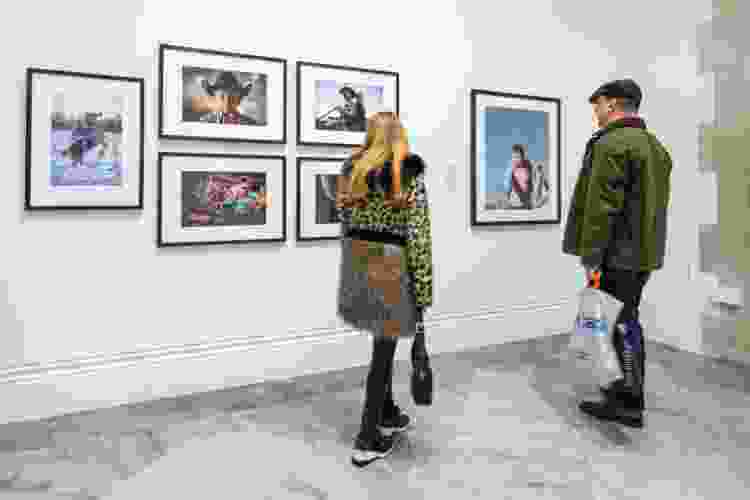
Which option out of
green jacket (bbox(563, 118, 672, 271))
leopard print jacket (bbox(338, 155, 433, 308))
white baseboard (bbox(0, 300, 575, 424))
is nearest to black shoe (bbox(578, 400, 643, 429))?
green jacket (bbox(563, 118, 672, 271))

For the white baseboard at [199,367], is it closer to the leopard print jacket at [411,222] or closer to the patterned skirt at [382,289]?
the patterned skirt at [382,289]

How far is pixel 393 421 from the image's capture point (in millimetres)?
2994

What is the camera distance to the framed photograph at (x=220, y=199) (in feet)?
11.6

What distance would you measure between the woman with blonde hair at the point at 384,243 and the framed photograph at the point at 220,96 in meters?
1.26

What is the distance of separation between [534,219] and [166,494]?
3458mm

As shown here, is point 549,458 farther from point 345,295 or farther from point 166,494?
point 166,494

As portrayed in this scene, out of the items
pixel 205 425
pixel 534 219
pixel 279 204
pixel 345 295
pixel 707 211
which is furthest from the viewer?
pixel 534 219

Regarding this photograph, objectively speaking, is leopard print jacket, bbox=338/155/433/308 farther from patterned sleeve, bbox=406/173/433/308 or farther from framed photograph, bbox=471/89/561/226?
framed photograph, bbox=471/89/561/226

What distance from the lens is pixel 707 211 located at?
457 centimetres

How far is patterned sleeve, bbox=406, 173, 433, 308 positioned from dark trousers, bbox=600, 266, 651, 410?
3.73 ft

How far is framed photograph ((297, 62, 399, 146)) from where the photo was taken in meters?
3.91

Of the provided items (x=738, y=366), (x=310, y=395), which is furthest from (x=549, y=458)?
(x=738, y=366)

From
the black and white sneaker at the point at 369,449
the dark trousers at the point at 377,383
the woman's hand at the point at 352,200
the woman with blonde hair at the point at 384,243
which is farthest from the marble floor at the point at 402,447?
the woman's hand at the point at 352,200

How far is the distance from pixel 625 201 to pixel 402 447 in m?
1.69
